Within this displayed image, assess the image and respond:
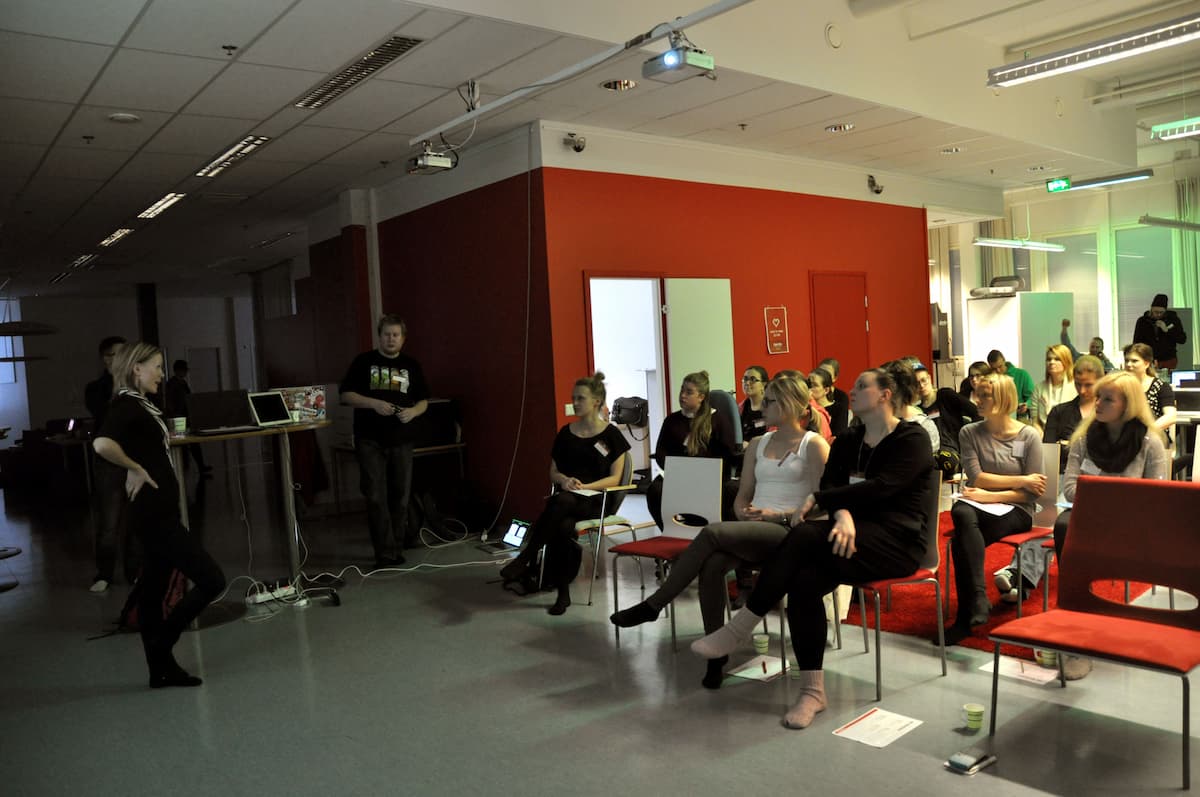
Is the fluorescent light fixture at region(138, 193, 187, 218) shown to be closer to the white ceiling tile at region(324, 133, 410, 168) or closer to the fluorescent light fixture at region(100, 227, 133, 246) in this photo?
the fluorescent light fixture at region(100, 227, 133, 246)

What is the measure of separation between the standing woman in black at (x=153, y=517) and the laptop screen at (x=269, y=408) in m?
1.22

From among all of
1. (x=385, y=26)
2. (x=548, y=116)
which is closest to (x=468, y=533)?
(x=548, y=116)

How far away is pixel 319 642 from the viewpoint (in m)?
4.86

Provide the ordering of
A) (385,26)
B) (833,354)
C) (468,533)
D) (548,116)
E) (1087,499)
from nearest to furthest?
(1087,499)
(385,26)
(548,116)
(468,533)
(833,354)

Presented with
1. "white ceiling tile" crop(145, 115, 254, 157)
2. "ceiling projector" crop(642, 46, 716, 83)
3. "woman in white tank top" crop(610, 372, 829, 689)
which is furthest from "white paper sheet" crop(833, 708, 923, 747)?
"white ceiling tile" crop(145, 115, 254, 157)

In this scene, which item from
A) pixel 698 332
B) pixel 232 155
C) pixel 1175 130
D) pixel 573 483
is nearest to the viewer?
pixel 573 483

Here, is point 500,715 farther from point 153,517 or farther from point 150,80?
point 150,80

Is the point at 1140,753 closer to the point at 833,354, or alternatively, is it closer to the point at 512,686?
the point at 512,686

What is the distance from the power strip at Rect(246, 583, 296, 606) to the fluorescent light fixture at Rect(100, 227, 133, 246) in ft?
22.1

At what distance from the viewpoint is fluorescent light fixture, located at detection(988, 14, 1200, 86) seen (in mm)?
5801

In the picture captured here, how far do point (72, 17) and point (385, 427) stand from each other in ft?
10.7

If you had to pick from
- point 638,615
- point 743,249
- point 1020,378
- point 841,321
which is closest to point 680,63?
point 638,615

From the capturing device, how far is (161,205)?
923 cm

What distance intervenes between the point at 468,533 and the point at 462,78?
12.2ft
